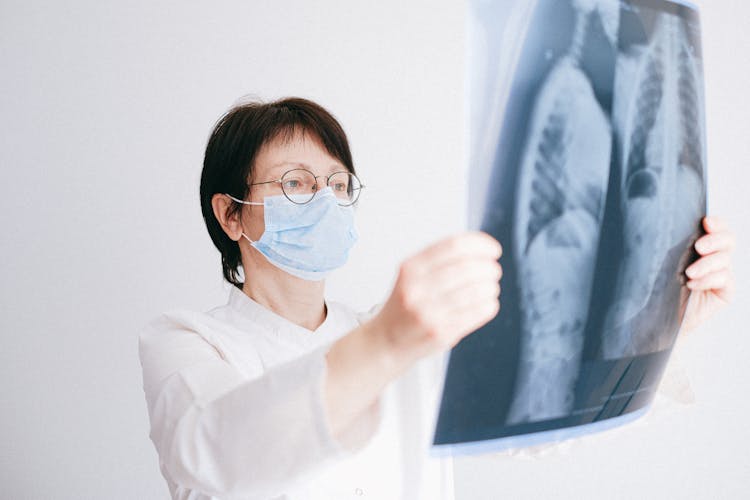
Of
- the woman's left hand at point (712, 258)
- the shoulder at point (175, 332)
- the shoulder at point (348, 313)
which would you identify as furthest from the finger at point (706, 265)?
the shoulder at point (348, 313)

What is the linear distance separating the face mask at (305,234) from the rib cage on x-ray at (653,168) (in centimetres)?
60

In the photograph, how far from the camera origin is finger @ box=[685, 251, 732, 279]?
597 millimetres

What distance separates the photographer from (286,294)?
1108 mm

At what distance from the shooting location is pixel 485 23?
43 centimetres

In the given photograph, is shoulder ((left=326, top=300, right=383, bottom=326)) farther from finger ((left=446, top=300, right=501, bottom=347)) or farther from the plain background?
finger ((left=446, top=300, right=501, bottom=347))

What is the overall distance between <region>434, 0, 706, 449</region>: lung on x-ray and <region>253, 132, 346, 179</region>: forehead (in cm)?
63

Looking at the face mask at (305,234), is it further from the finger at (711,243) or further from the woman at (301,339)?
the finger at (711,243)

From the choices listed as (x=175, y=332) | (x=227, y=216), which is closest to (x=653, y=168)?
(x=175, y=332)

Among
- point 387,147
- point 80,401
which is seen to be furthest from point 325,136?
point 80,401

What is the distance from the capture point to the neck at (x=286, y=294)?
3.62 ft

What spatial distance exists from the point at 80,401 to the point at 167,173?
0.57 meters

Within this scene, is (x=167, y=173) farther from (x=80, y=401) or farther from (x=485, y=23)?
(x=485, y=23)

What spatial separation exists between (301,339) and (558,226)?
0.65 m

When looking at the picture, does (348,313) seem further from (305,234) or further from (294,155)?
(294,155)
